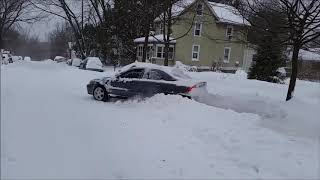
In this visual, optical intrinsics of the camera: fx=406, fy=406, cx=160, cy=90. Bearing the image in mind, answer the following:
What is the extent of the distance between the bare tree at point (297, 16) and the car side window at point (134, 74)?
14.0 ft

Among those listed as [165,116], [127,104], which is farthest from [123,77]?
[165,116]

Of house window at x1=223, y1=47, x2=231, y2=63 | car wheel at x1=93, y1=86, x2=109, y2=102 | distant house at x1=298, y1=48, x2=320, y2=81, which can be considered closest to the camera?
car wheel at x1=93, y1=86, x2=109, y2=102

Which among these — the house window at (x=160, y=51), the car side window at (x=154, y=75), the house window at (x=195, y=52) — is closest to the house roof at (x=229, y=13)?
the car side window at (x=154, y=75)

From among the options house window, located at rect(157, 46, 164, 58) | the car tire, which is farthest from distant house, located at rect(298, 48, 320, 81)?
the car tire

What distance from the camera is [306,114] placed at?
1052 centimetres

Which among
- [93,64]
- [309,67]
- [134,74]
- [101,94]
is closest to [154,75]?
[134,74]

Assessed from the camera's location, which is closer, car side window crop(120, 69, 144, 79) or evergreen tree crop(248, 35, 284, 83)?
car side window crop(120, 69, 144, 79)

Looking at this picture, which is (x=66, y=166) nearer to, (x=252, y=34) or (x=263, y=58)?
(x=252, y=34)

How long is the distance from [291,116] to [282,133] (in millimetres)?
2071

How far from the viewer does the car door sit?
1293cm

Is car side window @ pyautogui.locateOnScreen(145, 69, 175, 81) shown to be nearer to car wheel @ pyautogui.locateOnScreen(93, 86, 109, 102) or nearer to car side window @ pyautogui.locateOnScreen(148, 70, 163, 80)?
car side window @ pyautogui.locateOnScreen(148, 70, 163, 80)

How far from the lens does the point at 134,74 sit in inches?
519

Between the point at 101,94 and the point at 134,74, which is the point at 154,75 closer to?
the point at 134,74

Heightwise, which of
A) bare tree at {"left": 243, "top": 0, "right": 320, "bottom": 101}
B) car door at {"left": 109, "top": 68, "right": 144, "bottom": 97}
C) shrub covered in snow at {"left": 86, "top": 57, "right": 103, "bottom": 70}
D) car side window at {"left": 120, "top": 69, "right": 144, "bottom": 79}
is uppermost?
bare tree at {"left": 243, "top": 0, "right": 320, "bottom": 101}
